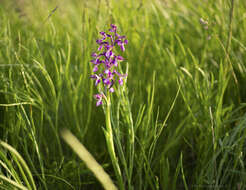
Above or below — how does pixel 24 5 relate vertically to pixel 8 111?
above

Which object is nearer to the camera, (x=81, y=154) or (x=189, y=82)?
(x=81, y=154)

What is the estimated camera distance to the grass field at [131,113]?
1.30 metres

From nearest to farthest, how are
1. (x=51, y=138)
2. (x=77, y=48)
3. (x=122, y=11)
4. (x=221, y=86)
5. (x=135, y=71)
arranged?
1. (x=221, y=86)
2. (x=51, y=138)
3. (x=135, y=71)
4. (x=77, y=48)
5. (x=122, y=11)

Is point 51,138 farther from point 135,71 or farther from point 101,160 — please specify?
point 135,71

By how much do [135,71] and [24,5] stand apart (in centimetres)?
107

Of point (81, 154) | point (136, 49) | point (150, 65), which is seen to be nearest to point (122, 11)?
point (136, 49)

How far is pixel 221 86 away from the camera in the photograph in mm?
1436

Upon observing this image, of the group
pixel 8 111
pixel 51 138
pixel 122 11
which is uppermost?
pixel 122 11

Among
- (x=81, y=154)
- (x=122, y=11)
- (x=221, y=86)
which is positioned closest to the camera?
(x=81, y=154)

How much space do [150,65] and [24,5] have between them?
1148 mm

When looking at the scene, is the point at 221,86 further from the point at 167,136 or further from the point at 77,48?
the point at 77,48

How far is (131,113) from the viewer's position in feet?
5.33

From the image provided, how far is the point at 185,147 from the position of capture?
1655 millimetres

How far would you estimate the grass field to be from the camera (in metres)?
1.30
